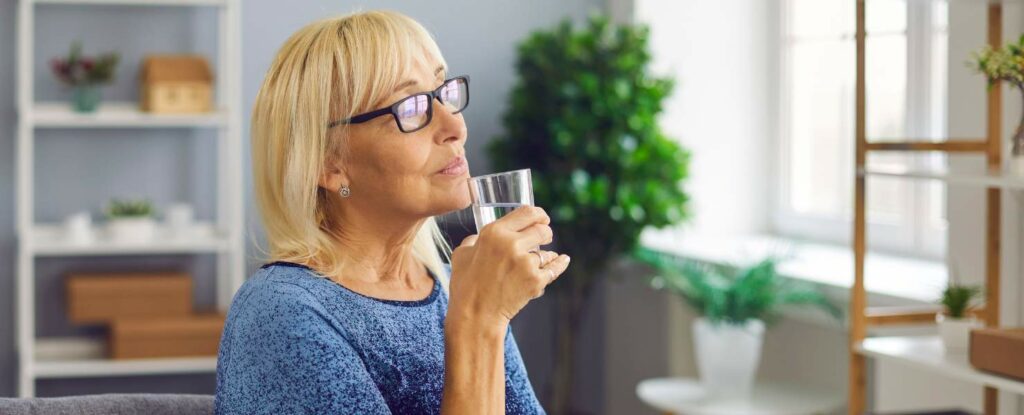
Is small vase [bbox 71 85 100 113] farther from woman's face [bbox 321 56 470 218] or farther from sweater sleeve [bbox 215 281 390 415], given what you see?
sweater sleeve [bbox 215 281 390 415]

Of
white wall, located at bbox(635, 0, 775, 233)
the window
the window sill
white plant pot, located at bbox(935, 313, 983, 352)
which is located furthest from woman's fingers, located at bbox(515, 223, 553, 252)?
white wall, located at bbox(635, 0, 775, 233)

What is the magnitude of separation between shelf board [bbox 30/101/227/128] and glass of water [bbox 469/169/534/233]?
2.39m

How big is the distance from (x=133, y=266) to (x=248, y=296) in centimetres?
270

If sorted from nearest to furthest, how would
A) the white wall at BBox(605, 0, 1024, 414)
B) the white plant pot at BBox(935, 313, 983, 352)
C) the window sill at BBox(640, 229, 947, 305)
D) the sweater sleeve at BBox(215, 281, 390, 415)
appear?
the sweater sleeve at BBox(215, 281, 390, 415)
the white plant pot at BBox(935, 313, 983, 352)
the window sill at BBox(640, 229, 947, 305)
the white wall at BBox(605, 0, 1024, 414)

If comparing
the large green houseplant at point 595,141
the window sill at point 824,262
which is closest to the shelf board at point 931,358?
the window sill at point 824,262

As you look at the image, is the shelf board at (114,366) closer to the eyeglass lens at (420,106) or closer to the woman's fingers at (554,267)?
the eyeglass lens at (420,106)

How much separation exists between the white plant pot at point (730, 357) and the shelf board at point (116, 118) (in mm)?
1500

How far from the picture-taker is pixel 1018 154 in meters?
2.05

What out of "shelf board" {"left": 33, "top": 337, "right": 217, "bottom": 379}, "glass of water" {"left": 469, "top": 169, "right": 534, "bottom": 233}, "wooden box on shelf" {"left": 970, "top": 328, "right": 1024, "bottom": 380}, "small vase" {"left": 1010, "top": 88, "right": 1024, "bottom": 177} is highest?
"small vase" {"left": 1010, "top": 88, "right": 1024, "bottom": 177}

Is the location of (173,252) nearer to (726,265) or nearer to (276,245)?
(726,265)

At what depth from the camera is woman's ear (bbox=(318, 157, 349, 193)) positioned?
56.1 inches

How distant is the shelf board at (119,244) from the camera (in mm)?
3453

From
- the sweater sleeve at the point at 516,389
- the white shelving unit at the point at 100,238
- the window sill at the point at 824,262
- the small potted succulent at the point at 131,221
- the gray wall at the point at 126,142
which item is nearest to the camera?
the sweater sleeve at the point at 516,389

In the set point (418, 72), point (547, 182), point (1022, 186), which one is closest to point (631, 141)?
point (547, 182)
